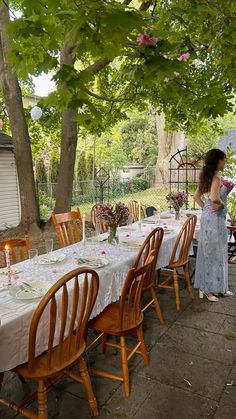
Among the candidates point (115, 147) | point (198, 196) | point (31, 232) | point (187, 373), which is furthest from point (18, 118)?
point (115, 147)

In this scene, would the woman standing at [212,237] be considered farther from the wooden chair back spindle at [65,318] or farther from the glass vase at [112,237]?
the wooden chair back spindle at [65,318]

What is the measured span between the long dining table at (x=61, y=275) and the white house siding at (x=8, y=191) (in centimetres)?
597

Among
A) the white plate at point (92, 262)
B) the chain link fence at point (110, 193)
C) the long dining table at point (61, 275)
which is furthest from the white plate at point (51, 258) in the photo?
the chain link fence at point (110, 193)

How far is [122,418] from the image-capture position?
81.7 inches

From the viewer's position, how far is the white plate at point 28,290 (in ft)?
6.70

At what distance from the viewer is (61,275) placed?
247 cm

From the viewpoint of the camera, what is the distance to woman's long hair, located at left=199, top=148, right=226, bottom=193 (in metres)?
3.71

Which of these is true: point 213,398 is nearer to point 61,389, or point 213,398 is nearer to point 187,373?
point 187,373

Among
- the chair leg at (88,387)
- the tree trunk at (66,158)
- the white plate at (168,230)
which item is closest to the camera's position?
the chair leg at (88,387)

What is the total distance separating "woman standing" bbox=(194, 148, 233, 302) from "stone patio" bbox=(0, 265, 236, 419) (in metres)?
0.60

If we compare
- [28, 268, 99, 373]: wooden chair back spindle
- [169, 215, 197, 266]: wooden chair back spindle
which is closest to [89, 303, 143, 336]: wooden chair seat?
[28, 268, 99, 373]: wooden chair back spindle

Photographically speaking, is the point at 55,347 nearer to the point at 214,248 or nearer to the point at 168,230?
the point at 168,230

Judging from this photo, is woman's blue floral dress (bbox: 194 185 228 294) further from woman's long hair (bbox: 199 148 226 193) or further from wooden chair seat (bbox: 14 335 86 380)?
wooden chair seat (bbox: 14 335 86 380)

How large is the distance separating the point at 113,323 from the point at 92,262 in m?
0.54
